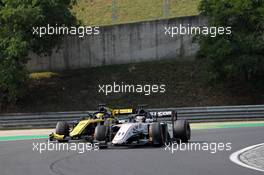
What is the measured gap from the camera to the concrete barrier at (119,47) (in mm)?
36438

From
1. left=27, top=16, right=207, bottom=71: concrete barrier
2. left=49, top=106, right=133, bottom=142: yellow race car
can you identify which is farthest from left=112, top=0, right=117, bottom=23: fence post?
left=49, top=106, right=133, bottom=142: yellow race car

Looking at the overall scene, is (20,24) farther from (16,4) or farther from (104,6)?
(104,6)

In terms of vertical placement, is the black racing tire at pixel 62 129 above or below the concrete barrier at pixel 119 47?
below

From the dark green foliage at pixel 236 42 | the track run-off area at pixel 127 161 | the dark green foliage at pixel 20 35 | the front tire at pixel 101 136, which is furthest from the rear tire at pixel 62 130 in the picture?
the dark green foliage at pixel 236 42

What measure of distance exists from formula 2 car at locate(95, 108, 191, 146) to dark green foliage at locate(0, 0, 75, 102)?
47.7ft

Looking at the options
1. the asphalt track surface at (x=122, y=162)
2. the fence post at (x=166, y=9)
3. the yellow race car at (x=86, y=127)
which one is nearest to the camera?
the asphalt track surface at (x=122, y=162)

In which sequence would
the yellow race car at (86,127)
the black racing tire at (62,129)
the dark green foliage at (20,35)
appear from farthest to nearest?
the dark green foliage at (20,35) → the black racing tire at (62,129) → the yellow race car at (86,127)

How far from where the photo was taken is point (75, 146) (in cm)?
1753

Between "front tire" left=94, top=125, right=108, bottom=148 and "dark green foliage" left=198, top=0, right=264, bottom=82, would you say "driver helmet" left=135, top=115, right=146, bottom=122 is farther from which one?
"dark green foliage" left=198, top=0, right=264, bottom=82

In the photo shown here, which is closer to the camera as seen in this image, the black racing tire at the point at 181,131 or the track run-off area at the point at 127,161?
the track run-off area at the point at 127,161

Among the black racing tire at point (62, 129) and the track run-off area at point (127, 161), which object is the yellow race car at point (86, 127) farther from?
the track run-off area at point (127, 161)

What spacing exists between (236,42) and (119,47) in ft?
24.0

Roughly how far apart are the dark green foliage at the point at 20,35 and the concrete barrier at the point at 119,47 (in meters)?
3.40

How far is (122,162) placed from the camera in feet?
42.5
